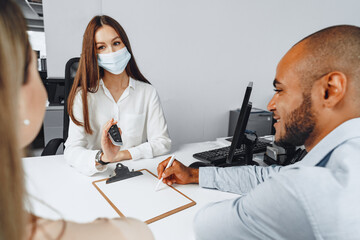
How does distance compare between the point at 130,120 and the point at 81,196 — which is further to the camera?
the point at 130,120

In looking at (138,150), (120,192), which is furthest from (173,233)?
(138,150)

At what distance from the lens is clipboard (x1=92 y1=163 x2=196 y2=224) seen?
2.44ft

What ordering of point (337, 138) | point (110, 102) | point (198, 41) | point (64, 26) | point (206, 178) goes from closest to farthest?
point (337, 138)
point (206, 178)
point (110, 102)
point (64, 26)
point (198, 41)

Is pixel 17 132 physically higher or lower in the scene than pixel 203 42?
lower

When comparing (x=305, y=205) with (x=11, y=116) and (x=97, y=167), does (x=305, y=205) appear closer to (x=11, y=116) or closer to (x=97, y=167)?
(x=11, y=116)

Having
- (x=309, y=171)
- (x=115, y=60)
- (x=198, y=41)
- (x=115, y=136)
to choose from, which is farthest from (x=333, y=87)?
(x=198, y=41)

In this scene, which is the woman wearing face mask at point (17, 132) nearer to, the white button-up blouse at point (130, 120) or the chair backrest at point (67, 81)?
the white button-up blouse at point (130, 120)

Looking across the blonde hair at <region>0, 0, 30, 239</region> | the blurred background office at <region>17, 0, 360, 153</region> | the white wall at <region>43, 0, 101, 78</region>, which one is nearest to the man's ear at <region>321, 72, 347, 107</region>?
the blonde hair at <region>0, 0, 30, 239</region>

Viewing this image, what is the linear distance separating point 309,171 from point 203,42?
89.8 inches

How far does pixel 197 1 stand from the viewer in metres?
2.47

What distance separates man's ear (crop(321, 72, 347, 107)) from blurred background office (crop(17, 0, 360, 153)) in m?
1.94

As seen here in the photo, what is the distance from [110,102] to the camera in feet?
4.84

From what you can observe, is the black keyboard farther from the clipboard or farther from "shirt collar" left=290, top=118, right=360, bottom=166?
"shirt collar" left=290, top=118, right=360, bottom=166

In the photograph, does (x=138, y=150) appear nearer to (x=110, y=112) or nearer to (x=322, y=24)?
(x=110, y=112)
